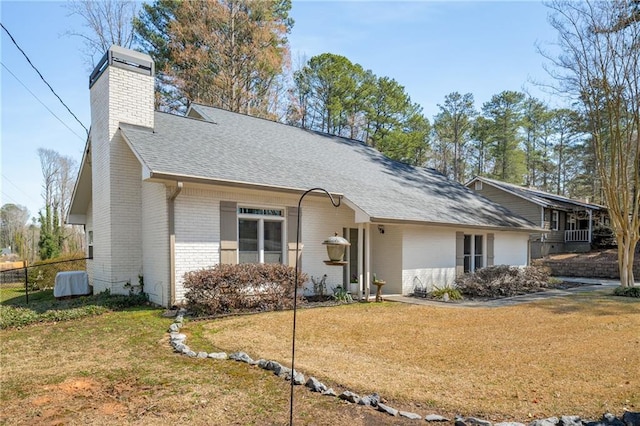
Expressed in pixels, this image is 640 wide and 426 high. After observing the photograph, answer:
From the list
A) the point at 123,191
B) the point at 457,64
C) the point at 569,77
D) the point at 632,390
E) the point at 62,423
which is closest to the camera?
the point at 62,423

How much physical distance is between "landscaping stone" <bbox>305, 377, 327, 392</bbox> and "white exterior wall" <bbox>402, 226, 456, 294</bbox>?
7.65 m

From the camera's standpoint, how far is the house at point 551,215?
23859 mm

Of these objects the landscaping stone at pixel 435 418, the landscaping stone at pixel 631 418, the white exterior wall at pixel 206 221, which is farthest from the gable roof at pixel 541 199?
the landscaping stone at pixel 435 418

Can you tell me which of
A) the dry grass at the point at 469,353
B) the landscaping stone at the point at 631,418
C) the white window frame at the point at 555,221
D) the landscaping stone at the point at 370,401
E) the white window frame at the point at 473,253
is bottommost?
the dry grass at the point at 469,353

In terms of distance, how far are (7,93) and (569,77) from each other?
54.2 feet

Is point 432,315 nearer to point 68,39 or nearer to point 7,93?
point 7,93

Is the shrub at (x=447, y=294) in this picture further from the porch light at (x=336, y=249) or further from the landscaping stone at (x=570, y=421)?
the landscaping stone at (x=570, y=421)

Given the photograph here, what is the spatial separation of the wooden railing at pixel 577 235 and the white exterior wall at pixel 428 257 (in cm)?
1776

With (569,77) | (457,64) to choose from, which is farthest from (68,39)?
(569,77)

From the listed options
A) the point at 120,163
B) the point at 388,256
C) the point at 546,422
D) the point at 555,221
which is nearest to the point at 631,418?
the point at 546,422

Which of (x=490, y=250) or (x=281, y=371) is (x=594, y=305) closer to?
(x=490, y=250)

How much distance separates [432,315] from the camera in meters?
8.41

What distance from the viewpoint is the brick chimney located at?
31.4 feet

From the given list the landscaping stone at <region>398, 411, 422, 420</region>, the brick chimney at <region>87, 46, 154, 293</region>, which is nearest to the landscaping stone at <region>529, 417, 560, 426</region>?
Result: the landscaping stone at <region>398, 411, 422, 420</region>
